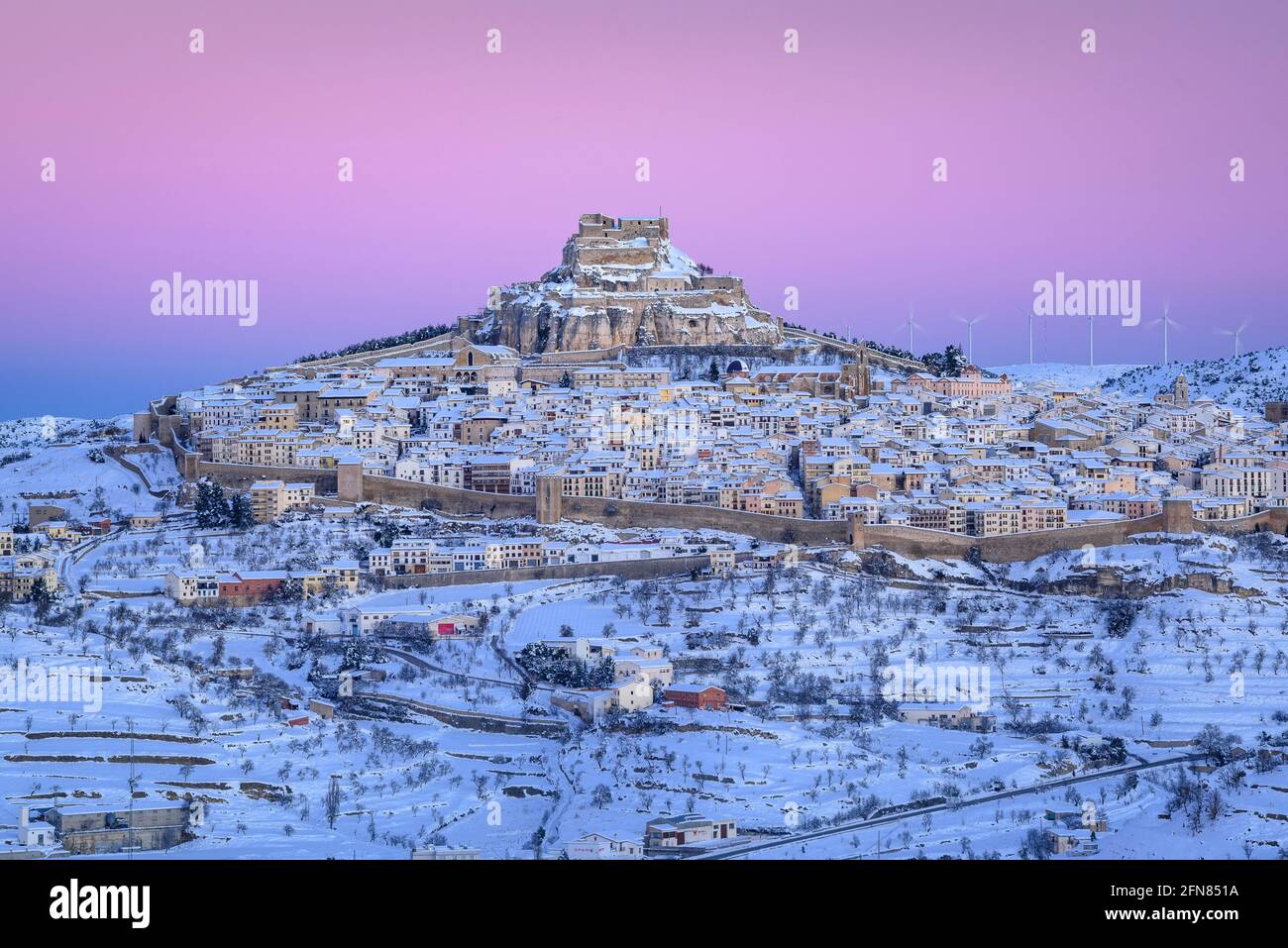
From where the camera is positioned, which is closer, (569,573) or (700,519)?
(569,573)

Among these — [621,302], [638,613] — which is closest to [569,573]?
[638,613]

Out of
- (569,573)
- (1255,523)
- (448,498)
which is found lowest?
(569,573)

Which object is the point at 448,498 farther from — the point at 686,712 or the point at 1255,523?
the point at 1255,523

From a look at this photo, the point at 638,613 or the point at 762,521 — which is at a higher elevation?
the point at 762,521

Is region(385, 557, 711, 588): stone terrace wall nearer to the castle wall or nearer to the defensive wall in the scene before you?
the defensive wall

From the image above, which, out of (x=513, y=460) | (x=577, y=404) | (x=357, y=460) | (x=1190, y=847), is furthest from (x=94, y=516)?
(x=1190, y=847)
